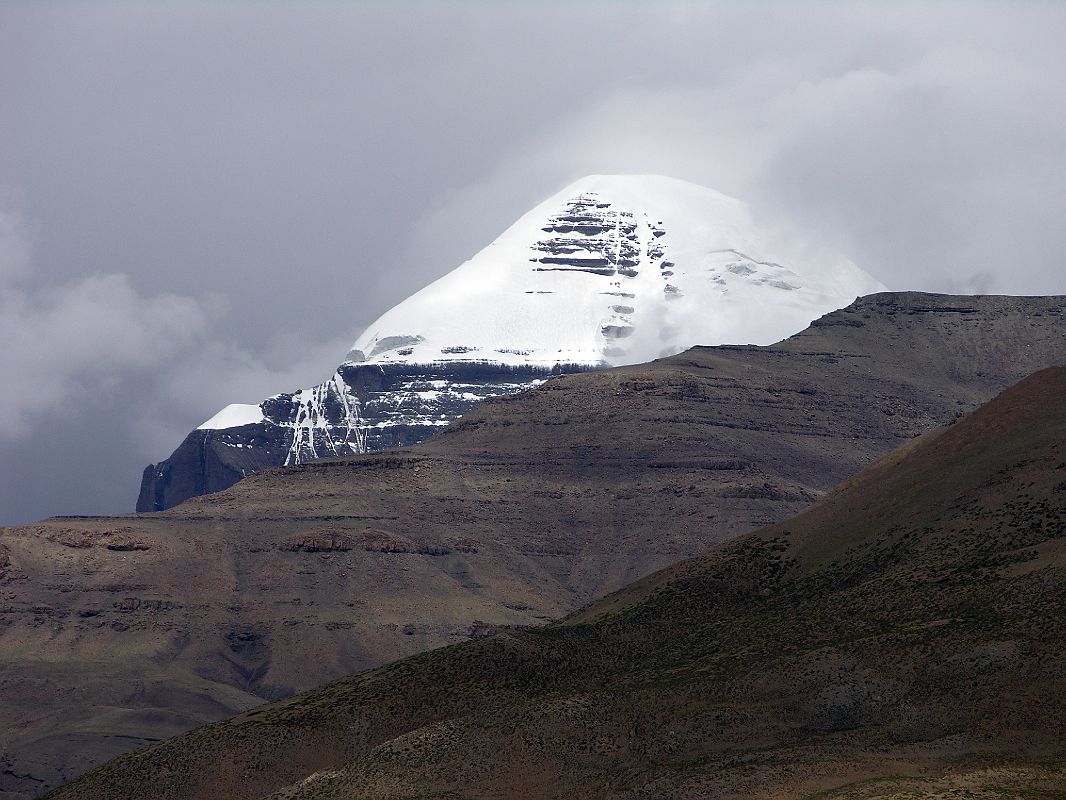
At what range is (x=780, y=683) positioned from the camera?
14125 cm

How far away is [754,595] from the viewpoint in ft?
545

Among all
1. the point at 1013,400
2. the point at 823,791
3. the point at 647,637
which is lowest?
the point at 823,791

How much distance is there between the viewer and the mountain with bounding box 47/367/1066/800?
129 m

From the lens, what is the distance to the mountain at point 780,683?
129 meters

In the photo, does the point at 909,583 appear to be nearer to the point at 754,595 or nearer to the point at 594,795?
the point at 754,595

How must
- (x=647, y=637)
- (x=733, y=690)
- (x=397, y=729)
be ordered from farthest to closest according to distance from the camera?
(x=647, y=637), (x=397, y=729), (x=733, y=690)

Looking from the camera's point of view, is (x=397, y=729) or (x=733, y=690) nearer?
(x=733, y=690)

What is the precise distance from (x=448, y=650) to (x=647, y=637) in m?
14.7

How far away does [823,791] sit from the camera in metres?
123

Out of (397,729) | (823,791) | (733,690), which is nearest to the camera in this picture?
(823,791)

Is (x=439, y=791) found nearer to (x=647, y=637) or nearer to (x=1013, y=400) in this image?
(x=647, y=637)

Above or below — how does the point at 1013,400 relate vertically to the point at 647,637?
above

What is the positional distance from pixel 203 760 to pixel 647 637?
33.2 m

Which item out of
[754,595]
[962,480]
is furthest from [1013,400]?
[754,595]
